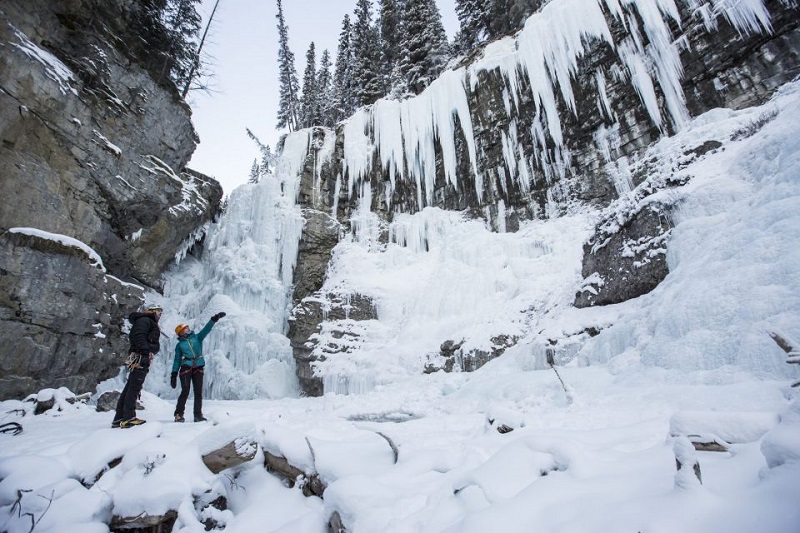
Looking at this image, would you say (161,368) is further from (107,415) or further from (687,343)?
(687,343)

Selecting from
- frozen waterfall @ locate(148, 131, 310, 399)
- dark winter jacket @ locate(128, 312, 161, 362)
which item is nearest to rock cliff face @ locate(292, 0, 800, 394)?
frozen waterfall @ locate(148, 131, 310, 399)

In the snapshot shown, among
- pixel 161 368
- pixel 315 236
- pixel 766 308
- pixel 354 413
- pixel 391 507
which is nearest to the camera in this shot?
pixel 391 507

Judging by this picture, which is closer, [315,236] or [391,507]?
[391,507]

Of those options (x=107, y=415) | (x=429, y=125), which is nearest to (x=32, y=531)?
(x=107, y=415)

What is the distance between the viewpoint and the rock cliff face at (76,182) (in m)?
8.37

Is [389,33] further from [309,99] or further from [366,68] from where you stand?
[309,99]

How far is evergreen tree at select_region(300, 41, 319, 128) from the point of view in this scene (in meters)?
29.2

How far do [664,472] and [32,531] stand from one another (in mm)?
3874

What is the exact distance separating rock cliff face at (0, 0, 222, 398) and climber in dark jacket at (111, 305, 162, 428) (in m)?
5.85

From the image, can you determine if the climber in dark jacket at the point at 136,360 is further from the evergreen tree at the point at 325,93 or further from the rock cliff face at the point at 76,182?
the evergreen tree at the point at 325,93

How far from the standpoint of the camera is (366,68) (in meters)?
25.6

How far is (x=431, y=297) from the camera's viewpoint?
14.0 metres

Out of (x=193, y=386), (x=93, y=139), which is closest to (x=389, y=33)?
(x=93, y=139)

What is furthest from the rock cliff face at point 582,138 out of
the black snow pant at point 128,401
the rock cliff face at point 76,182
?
the black snow pant at point 128,401
